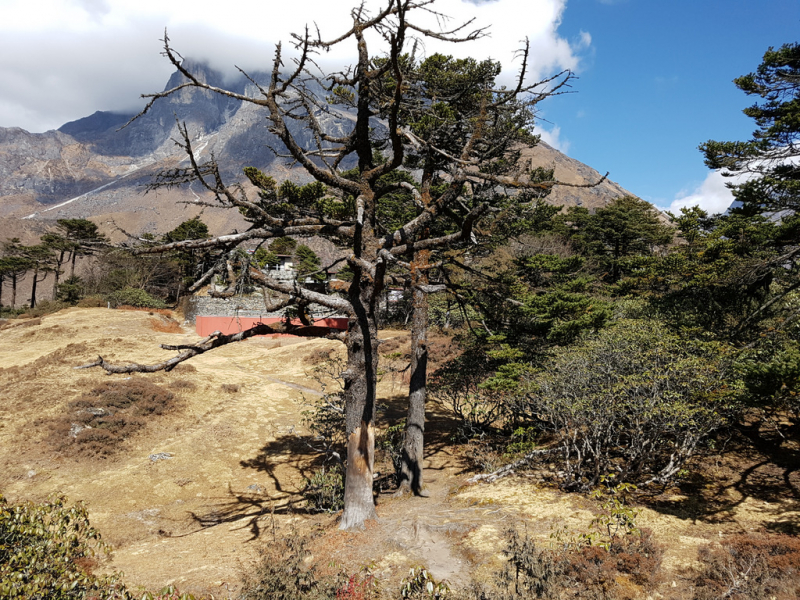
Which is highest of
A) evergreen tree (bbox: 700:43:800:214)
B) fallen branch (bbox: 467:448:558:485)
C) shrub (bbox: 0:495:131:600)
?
evergreen tree (bbox: 700:43:800:214)

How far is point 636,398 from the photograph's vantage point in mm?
7516

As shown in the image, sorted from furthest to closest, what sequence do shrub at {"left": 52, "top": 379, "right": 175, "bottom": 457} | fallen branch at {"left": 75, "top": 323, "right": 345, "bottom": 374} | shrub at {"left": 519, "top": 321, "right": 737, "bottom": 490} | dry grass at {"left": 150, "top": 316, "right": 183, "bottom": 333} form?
dry grass at {"left": 150, "top": 316, "right": 183, "bottom": 333} → shrub at {"left": 52, "top": 379, "right": 175, "bottom": 457} → shrub at {"left": 519, "top": 321, "right": 737, "bottom": 490} → fallen branch at {"left": 75, "top": 323, "right": 345, "bottom": 374}

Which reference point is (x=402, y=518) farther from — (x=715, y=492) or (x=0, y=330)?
(x=0, y=330)

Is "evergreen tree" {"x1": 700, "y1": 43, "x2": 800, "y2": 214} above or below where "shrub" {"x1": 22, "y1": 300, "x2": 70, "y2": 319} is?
above

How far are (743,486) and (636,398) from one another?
2591 mm

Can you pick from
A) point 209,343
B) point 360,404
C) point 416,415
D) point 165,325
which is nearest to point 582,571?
point 360,404

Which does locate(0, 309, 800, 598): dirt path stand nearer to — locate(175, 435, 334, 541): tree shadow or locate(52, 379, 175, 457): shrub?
locate(175, 435, 334, 541): tree shadow

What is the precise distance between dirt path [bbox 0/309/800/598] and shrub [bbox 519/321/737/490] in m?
1.02

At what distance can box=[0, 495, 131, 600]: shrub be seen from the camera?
123 inches

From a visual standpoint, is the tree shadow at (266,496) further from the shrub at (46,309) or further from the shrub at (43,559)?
the shrub at (46,309)

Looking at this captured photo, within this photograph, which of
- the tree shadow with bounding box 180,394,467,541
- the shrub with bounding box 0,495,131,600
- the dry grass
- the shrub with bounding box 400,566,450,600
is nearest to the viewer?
the shrub with bounding box 0,495,131,600

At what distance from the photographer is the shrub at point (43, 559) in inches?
123

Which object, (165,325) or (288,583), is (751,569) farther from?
(165,325)

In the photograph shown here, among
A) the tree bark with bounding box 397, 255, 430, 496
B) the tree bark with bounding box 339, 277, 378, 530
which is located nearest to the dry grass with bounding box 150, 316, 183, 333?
the tree bark with bounding box 397, 255, 430, 496
